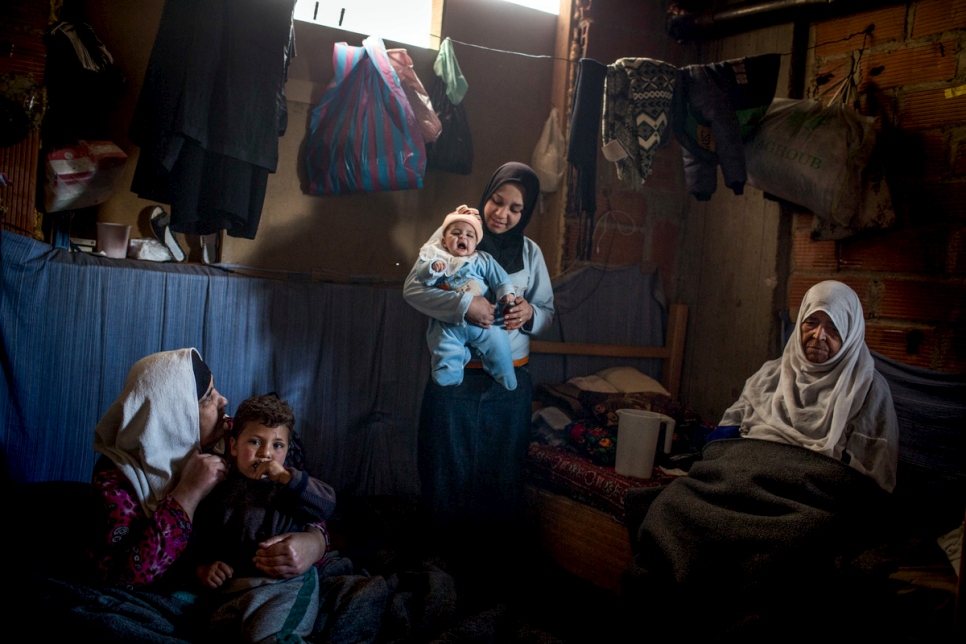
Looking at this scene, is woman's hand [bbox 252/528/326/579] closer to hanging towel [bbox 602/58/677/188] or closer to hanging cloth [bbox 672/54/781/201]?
hanging towel [bbox 602/58/677/188]

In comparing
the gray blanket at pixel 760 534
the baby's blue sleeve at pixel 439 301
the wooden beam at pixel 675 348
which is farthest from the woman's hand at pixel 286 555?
the wooden beam at pixel 675 348

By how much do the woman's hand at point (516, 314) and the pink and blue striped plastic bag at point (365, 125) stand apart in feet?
2.71

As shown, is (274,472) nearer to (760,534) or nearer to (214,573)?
(214,573)

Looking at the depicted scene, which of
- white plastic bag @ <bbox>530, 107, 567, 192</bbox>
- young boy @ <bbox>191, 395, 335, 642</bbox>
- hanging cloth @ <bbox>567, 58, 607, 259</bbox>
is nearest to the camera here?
young boy @ <bbox>191, 395, 335, 642</bbox>

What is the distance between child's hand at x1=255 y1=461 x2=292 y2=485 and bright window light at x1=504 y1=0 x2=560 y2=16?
2.56 m

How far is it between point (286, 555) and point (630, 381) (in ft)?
5.88

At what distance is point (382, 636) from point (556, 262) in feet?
6.24

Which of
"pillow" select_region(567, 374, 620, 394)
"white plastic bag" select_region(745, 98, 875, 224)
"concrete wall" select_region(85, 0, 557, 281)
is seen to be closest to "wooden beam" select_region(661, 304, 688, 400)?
"pillow" select_region(567, 374, 620, 394)

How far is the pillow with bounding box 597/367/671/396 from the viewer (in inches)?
114

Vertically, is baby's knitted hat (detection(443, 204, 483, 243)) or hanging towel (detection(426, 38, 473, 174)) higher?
hanging towel (detection(426, 38, 473, 174))

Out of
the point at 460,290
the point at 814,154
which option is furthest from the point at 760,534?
the point at 814,154

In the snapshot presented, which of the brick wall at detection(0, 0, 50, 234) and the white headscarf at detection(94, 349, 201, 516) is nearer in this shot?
the white headscarf at detection(94, 349, 201, 516)

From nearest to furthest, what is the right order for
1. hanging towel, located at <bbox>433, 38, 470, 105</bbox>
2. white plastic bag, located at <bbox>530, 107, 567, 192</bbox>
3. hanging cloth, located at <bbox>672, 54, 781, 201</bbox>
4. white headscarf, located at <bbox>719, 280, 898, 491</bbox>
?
1. white headscarf, located at <bbox>719, 280, 898, 491</bbox>
2. hanging cloth, located at <bbox>672, 54, 781, 201</bbox>
3. hanging towel, located at <bbox>433, 38, 470, 105</bbox>
4. white plastic bag, located at <bbox>530, 107, 567, 192</bbox>

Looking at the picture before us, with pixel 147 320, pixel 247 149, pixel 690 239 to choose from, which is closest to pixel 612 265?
pixel 690 239
